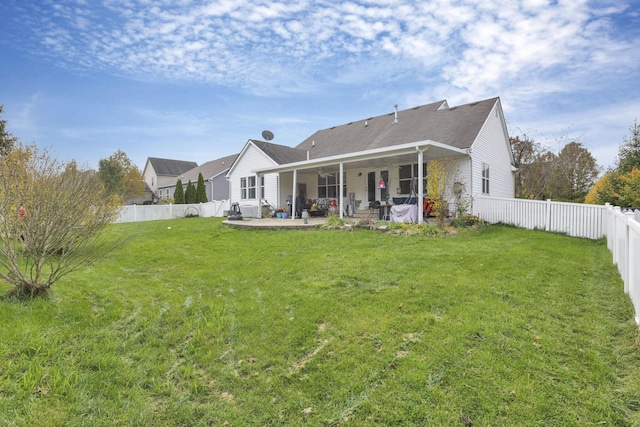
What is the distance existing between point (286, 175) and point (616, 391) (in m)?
16.4

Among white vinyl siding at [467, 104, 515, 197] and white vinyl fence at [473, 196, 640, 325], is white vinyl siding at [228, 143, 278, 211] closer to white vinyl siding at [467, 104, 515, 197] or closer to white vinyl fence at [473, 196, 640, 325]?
white vinyl siding at [467, 104, 515, 197]

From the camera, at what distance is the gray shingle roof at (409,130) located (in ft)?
45.2

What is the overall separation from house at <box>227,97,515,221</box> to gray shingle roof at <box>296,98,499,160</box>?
0.16ft

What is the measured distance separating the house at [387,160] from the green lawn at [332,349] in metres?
6.00

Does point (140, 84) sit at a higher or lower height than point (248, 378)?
higher

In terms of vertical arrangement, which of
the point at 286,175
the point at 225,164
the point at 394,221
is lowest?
the point at 394,221

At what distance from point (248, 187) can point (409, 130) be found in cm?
942

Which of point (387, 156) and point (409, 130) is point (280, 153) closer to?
point (409, 130)

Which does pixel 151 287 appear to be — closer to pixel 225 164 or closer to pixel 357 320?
pixel 357 320

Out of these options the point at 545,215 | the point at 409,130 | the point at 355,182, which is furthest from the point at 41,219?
the point at 409,130

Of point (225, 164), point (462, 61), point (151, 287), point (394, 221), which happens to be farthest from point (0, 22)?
point (225, 164)

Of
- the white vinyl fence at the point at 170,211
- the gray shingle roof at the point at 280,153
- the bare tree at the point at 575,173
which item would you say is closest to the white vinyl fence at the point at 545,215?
the gray shingle roof at the point at 280,153

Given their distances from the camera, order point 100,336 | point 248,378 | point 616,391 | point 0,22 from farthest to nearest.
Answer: point 0,22 < point 100,336 < point 248,378 < point 616,391

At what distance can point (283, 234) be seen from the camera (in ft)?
35.8
